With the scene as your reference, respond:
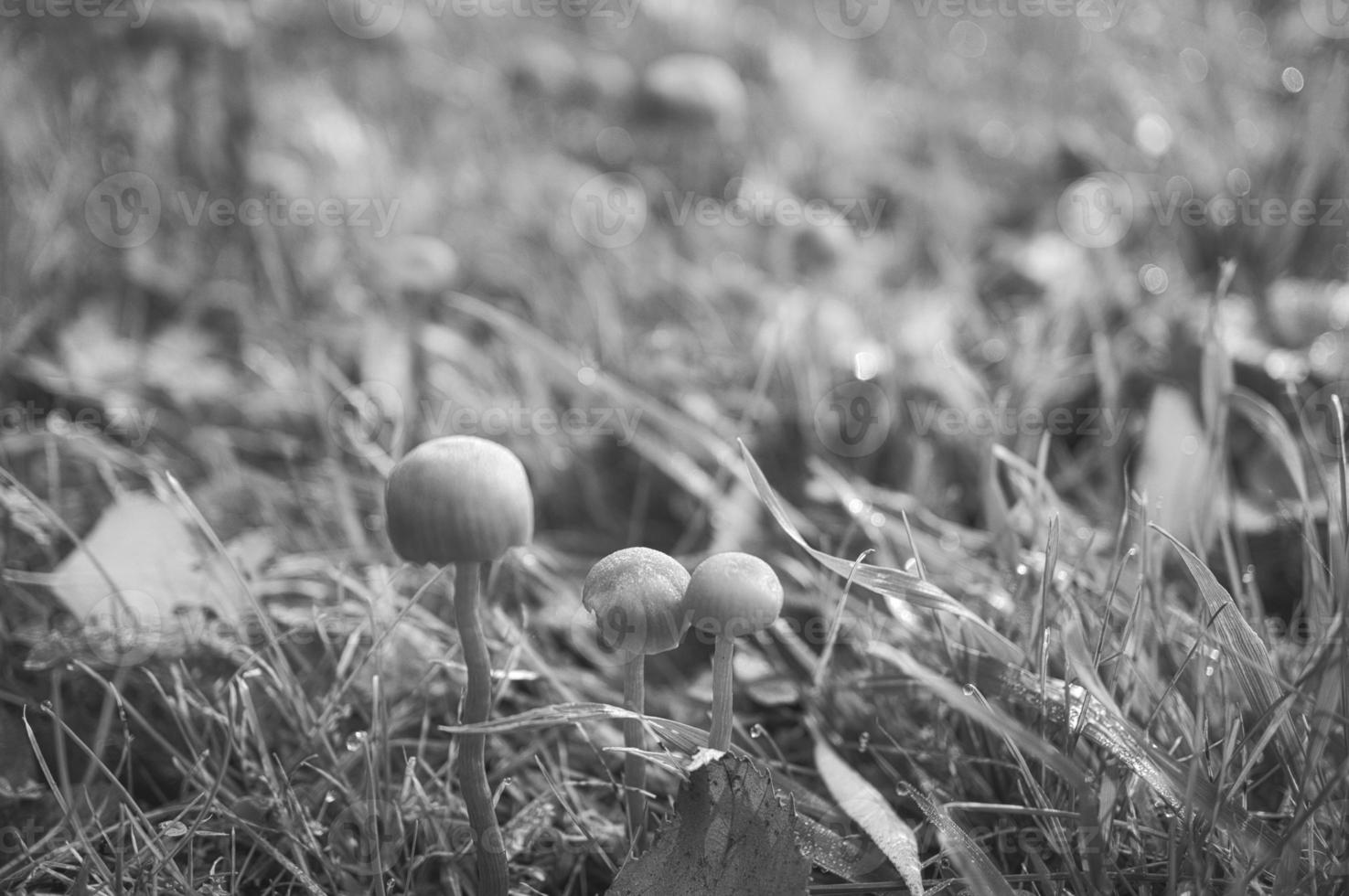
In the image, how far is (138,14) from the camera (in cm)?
275

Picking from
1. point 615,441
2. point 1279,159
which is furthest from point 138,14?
point 1279,159

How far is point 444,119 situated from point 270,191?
35.5 inches

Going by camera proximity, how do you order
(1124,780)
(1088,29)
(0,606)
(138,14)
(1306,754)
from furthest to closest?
(1088,29) < (138,14) < (0,606) < (1124,780) < (1306,754)

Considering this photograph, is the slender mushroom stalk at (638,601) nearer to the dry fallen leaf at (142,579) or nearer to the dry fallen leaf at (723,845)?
the dry fallen leaf at (723,845)

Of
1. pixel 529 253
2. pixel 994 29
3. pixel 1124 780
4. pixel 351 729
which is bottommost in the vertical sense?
pixel 351 729

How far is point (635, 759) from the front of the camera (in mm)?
1248

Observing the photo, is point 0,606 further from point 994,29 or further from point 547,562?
point 994,29

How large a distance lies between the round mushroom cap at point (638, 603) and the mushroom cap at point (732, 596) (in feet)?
0.08

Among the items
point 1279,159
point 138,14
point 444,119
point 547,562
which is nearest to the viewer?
point 547,562
